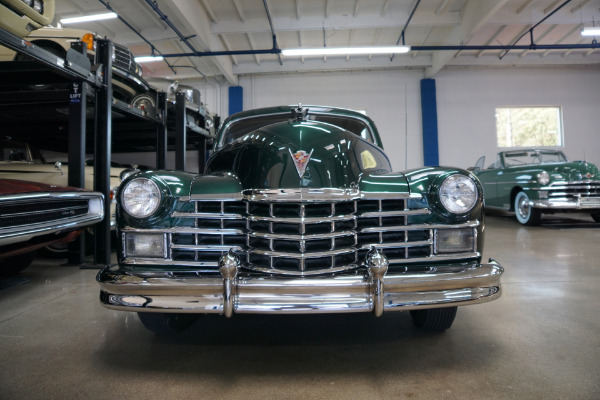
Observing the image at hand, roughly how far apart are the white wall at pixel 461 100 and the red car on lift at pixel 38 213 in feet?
29.6

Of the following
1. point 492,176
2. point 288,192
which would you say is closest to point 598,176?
point 492,176

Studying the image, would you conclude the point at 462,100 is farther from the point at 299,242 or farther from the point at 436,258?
the point at 299,242

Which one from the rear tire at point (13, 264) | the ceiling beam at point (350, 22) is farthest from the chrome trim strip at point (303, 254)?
the ceiling beam at point (350, 22)

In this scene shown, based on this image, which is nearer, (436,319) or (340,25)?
(436,319)

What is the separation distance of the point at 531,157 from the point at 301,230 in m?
7.26

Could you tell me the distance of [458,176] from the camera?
1.69 meters

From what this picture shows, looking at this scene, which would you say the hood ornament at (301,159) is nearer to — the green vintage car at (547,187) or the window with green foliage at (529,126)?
the green vintage car at (547,187)

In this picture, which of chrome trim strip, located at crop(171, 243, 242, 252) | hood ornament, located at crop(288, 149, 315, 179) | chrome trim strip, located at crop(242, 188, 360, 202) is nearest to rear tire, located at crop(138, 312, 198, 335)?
chrome trim strip, located at crop(171, 243, 242, 252)

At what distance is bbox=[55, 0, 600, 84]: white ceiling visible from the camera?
304 inches

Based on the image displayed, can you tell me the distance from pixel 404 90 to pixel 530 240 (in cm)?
743

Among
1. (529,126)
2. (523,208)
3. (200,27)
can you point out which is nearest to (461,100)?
(529,126)

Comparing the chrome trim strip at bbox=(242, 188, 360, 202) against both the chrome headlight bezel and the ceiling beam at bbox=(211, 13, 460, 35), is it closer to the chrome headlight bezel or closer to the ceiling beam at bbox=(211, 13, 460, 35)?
the chrome headlight bezel

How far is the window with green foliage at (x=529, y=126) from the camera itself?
11023mm

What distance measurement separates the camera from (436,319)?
182 cm
